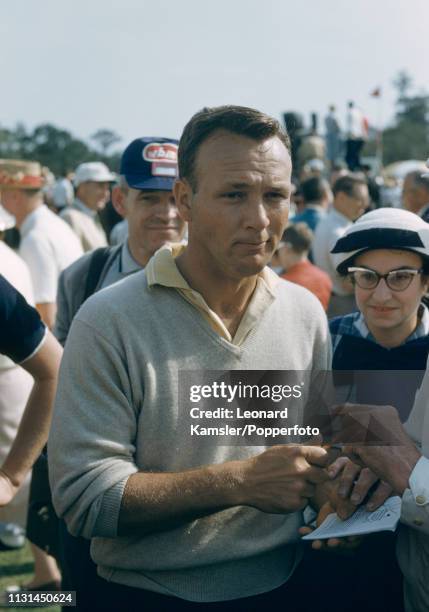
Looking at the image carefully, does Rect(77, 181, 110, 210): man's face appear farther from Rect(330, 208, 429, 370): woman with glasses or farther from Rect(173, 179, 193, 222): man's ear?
Rect(173, 179, 193, 222): man's ear

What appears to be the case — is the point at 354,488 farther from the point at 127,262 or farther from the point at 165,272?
the point at 127,262

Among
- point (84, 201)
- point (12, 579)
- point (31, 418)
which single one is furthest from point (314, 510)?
point (84, 201)

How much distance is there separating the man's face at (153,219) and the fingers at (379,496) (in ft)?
5.78

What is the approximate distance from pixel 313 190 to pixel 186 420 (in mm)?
6746

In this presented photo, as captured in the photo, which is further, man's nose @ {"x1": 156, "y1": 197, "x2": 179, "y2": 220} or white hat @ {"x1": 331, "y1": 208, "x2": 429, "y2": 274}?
man's nose @ {"x1": 156, "y1": 197, "x2": 179, "y2": 220}

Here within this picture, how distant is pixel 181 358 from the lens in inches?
82.7

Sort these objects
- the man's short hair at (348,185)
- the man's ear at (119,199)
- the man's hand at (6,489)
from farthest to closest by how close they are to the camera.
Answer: the man's short hair at (348,185)
the man's ear at (119,199)
the man's hand at (6,489)

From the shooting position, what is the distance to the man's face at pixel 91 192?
8.34 m

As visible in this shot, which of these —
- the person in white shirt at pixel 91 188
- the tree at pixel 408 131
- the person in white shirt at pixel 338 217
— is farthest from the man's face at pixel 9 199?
the tree at pixel 408 131

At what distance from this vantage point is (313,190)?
8.59m

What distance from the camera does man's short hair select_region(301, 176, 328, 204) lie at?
339 inches

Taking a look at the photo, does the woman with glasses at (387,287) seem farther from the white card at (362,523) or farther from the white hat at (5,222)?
the white hat at (5,222)

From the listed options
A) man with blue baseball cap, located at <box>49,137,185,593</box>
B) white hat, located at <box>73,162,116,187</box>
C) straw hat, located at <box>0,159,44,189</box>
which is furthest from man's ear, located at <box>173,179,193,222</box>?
white hat, located at <box>73,162,116,187</box>

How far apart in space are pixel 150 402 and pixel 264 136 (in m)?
0.70
